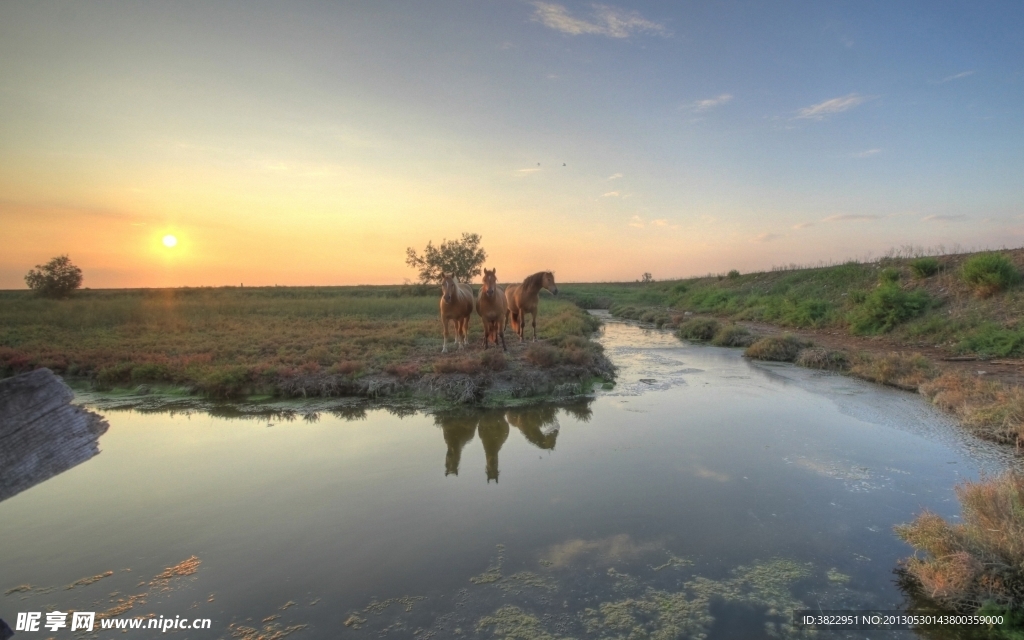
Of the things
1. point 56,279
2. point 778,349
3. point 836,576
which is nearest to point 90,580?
point 836,576

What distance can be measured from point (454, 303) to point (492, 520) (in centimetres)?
820

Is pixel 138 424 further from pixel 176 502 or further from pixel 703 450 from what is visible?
pixel 703 450

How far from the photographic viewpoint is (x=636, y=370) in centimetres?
1397

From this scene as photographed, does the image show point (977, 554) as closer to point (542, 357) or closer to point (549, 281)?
point (542, 357)

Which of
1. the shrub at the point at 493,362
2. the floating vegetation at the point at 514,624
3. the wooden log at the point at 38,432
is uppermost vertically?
the wooden log at the point at 38,432

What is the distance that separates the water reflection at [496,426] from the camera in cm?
743

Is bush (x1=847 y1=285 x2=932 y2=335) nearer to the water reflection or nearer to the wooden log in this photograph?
the water reflection

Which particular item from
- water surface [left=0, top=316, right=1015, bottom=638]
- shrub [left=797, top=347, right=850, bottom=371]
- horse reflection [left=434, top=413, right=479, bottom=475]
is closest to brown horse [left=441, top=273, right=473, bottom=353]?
horse reflection [left=434, top=413, right=479, bottom=475]

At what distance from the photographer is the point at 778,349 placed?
15836 millimetres

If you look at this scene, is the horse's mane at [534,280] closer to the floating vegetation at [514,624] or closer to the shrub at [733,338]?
the shrub at [733,338]

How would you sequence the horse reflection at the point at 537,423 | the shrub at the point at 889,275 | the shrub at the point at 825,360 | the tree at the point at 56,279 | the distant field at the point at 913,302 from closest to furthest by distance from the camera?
the horse reflection at the point at 537,423
the shrub at the point at 825,360
the distant field at the point at 913,302
the shrub at the point at 889,275
the tree at the point at 56,279

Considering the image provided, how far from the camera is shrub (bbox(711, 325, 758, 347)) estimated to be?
766 inches

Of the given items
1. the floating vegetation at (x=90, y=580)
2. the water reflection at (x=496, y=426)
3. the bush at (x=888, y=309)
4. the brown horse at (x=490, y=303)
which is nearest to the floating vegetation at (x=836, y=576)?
the water reflection at (x=496, y=426)

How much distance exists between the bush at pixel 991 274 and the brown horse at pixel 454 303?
1750 cm
